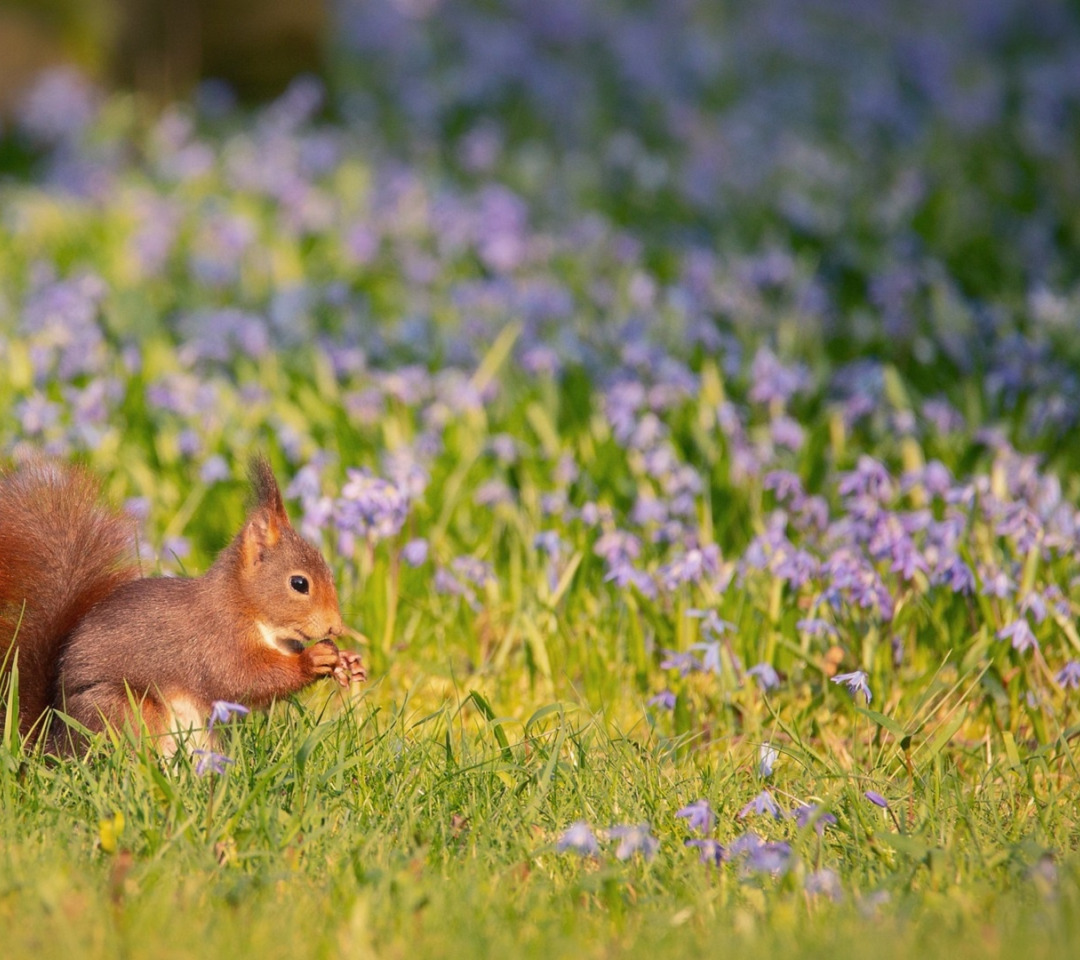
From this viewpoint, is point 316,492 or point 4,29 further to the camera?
point 4,29

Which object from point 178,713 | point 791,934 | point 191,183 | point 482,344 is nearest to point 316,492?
point 178,713

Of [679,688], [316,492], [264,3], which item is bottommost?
[679,688]

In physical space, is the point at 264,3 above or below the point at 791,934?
above

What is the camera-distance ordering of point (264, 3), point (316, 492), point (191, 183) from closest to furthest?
point (316, 492) → point (191, 183) → point (264, 3)

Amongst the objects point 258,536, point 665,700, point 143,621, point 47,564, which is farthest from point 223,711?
point 665,700

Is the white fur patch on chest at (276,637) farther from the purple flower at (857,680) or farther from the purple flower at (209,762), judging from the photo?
the purple flower at (857,680)

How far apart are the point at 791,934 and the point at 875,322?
12.6 ft

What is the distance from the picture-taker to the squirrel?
2.82 metres

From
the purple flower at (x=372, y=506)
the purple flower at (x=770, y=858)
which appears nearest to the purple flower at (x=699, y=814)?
the purple flower at (x=770, y=858)

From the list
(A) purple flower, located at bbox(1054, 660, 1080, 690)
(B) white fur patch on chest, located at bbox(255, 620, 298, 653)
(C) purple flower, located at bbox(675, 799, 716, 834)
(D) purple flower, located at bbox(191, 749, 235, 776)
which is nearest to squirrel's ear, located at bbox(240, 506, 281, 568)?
(B) white fur patch on chest, located at bbox(255, 620, 298, 653)

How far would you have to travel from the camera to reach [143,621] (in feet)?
9.32

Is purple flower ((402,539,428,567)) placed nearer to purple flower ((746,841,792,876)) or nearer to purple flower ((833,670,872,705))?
purple flower ((833,670,872,705))

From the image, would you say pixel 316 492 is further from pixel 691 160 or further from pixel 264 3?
pixel 264 3

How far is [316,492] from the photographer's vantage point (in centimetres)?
384
